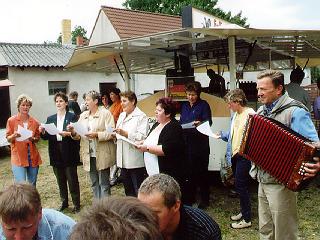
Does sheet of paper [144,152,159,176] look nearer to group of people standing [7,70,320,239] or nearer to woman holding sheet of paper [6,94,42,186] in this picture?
group of people standing [7,70,320,239]

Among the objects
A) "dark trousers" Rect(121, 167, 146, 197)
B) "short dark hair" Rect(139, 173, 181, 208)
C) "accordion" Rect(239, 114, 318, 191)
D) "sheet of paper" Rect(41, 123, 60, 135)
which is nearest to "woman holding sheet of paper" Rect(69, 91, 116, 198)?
"sheet of paper" Rect(41, 123, 60, 135)

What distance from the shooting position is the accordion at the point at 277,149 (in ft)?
9.97

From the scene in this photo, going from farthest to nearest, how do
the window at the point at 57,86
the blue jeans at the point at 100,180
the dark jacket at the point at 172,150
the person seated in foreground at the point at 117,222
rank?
the window at the point at 57,86 < the blue jeans at the point at 100,180 < the dark jacket at the point at 172,150 < the person seated in foreground at the point at 117,222

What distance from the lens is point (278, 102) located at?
3439mm

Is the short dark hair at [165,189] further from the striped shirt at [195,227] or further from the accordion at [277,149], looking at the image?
the accordion at [277,149]

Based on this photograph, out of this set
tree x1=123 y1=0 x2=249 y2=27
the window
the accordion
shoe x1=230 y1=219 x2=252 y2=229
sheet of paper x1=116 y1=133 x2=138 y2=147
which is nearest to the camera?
the accordion

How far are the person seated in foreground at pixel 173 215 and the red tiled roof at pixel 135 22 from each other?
4681 millimetres

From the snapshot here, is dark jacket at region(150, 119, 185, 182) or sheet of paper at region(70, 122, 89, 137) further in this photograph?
sheet of paper at region(70, 122, 89, 137)

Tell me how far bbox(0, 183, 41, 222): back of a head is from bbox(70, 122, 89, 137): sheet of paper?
10.3ft

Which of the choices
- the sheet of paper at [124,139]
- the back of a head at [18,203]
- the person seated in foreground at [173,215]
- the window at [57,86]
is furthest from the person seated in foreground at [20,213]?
the window at [57,86]

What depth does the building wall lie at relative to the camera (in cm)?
1622

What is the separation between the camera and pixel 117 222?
42.9 inches

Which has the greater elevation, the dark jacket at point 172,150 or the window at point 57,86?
the window at point 57,86

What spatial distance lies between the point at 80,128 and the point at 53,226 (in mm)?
3070
